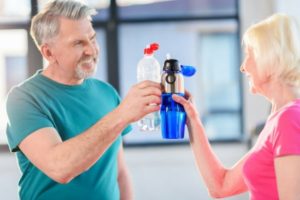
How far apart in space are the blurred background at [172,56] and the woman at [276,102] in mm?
2465

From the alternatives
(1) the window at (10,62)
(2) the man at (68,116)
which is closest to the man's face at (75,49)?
(2) the man at (68,116)

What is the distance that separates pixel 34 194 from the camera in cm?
177

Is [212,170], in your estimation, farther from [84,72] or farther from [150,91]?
[84,72]

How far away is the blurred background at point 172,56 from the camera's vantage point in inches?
161

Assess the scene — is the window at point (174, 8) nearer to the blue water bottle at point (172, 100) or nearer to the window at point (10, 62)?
the window at point (10, 62)

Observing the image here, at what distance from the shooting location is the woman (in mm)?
→ 1391

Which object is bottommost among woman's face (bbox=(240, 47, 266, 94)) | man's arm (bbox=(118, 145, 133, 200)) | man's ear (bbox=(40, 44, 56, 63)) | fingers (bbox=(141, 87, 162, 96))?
man's arm (bbox=(118, 145, 133, 200))

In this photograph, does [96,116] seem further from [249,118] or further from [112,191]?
[249,118]

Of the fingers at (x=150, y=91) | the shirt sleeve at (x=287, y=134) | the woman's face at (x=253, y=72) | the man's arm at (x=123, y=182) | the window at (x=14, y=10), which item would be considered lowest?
the man's arm at (x=123, y=182)

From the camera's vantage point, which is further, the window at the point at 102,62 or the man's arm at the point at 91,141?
the window at the point at 102,62

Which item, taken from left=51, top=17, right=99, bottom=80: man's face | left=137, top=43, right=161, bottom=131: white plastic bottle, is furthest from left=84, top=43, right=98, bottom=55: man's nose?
left=137, top=43, right=161, bottom=131: white plastic bottle

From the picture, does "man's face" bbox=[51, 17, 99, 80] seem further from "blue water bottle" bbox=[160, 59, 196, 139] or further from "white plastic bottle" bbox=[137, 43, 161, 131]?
"blue water bottle" bbox=[160, 59, 196, 139]

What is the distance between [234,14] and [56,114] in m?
2.68

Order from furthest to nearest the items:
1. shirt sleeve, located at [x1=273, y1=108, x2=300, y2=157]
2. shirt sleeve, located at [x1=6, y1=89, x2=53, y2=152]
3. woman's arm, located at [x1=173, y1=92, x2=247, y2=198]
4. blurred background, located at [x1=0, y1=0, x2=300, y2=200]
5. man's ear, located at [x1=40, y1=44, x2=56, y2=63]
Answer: blurred background, located at [x1=0, y1=0, x2=300, y2=200] < man's ear, located at [x1=40, y1=44, x2=56, y2=63] < woman's arm, located at [x1=173, y1=92, x2=247, y2=198] < shirt sleeve, located at [x1=6, y1=89, x2=53, y2=152] < shirt sleeve, located at [x1=273, y1=108, x2=300, y2=157]
